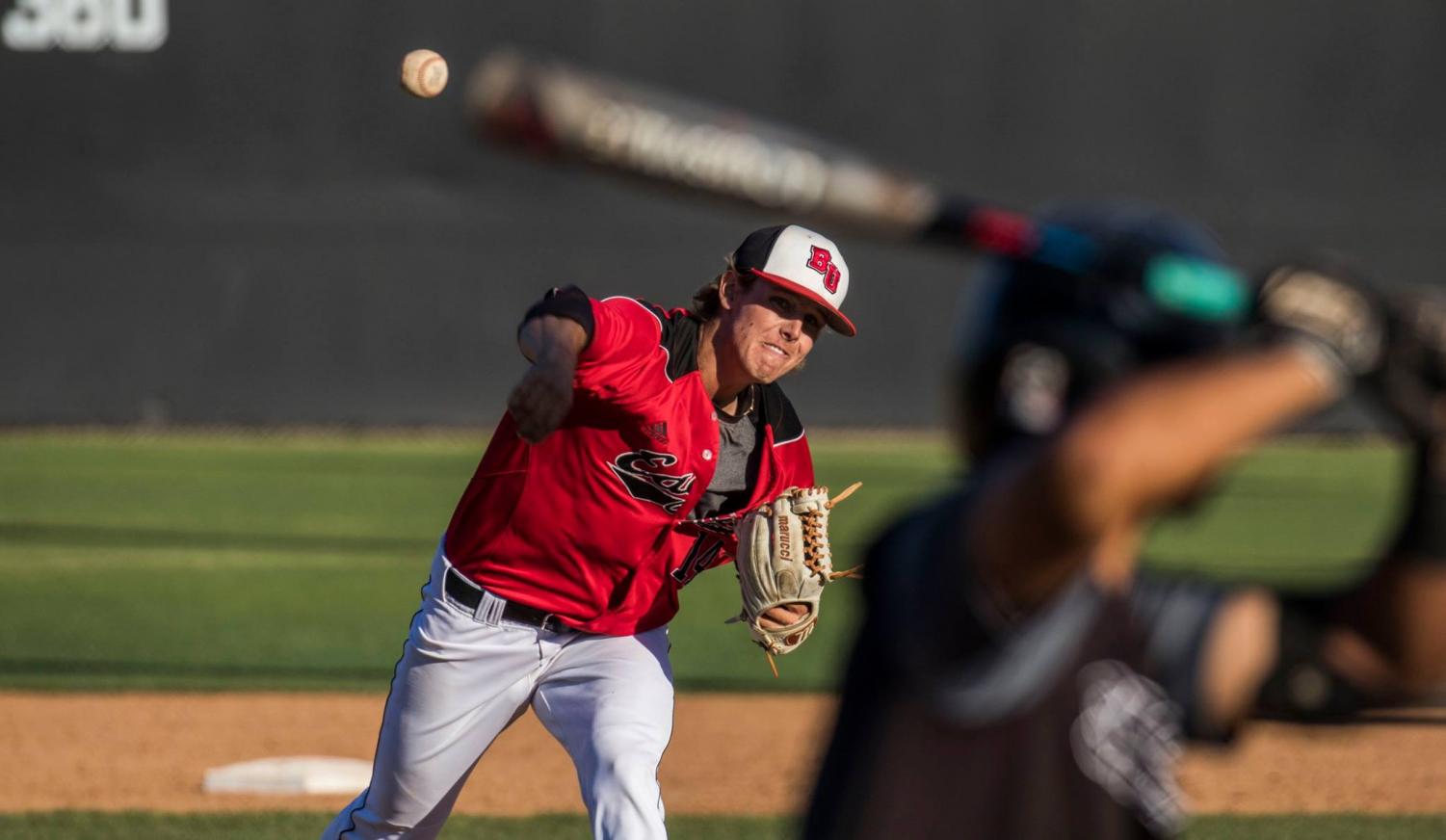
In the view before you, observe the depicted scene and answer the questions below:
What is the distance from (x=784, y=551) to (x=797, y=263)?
79 centimetres

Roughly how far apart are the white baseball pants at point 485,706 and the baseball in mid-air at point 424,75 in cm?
128

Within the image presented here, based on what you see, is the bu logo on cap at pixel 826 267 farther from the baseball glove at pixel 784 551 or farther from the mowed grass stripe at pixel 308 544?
the mowed grass stripe at pixel 308 544

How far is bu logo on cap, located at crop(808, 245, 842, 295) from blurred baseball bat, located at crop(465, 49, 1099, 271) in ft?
8.13

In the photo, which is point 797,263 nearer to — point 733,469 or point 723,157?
point 733,469

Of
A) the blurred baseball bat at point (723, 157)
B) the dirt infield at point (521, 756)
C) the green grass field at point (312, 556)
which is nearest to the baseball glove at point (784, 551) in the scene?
the green grass field at point (312, 556)

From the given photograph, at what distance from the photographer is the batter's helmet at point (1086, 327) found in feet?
6.20

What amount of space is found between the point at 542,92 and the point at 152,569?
10947 millimetres

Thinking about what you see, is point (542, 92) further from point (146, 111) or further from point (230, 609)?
point (146, 111)

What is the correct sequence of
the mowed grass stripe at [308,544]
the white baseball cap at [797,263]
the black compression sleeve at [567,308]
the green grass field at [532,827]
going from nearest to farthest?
the black compression sleeve at [567,308] → the white baseball cap at [797,263] → the green grass field at [532,827] → the mowed grass stripe at [308,544]

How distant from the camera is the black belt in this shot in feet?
14.8

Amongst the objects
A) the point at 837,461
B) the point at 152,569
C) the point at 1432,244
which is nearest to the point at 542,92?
the point at 152,569

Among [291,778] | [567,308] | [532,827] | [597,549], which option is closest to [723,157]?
[567,308]

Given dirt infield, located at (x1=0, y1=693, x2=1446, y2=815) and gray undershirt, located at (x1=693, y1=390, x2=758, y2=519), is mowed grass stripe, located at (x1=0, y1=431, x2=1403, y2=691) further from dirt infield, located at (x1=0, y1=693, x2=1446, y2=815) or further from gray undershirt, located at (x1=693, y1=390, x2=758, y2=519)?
gray undershirt, located at (x1=693, y1=390, x2=758, y2=519)

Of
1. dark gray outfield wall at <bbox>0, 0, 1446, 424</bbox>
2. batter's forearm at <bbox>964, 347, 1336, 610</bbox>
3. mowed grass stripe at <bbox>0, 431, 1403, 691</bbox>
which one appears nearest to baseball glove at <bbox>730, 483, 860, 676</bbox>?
mowed grass stripe at <bbox>0, 431, 1403, 691</bbox>
